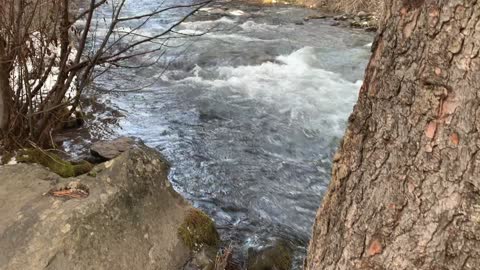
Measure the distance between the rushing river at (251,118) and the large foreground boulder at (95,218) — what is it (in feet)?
3.19

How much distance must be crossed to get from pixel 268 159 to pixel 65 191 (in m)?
3.15

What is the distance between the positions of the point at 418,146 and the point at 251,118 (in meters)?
5.86

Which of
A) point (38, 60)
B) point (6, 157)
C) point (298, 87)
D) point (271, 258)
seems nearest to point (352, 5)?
point (298, 87)

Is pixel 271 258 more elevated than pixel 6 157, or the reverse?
pixel 6 157

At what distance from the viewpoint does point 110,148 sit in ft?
18.6

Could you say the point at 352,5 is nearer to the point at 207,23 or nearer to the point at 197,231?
the point at 207,23

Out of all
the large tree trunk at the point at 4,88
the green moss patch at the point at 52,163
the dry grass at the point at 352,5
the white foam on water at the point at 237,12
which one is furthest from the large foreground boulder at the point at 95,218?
the dry grass at the point at 352,5

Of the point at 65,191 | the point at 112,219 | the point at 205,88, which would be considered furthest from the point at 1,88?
the point at 205,88

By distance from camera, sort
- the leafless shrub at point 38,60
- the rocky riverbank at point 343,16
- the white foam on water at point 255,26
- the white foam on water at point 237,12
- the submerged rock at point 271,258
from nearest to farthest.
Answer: the submerged rock at point 271,258 < the leafless shrub at point 38,60 < the white foam on water at point 255,26 < the rocky riverbank at point 343,16 < the white foam on water at point 237,12

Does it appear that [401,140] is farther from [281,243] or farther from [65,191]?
[281,243]

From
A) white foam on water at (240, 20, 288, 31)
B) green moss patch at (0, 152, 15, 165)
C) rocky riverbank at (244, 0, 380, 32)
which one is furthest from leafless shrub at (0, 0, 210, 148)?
rocky riverbank at (244, 0, 380, 32)

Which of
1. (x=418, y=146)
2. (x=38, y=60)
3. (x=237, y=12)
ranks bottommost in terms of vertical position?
(x=237, y=12)

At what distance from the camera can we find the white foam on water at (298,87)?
7.42m

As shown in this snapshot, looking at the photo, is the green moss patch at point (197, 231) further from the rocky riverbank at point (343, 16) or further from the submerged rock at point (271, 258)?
the rocky riverbank at point (343, 16)
